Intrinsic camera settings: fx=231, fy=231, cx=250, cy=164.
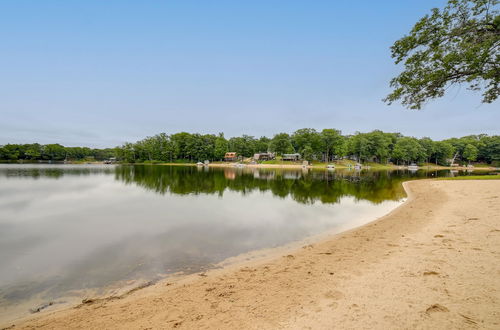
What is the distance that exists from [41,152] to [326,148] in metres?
135

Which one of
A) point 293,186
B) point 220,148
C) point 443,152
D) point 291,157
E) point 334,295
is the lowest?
point 293,186

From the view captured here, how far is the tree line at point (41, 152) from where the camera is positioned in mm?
104625

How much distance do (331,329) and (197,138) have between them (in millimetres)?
106684

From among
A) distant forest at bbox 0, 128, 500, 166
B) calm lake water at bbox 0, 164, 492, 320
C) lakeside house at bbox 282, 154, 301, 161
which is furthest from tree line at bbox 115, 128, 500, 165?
calm lake water at bbox 0, 164, 492, 320

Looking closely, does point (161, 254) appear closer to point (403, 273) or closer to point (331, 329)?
point (331, 329)

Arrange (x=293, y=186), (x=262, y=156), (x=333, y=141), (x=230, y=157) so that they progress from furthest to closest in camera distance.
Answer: (x=230, y=157) < (x=262, y=156) < (x=333, y=141) < (x=293, y=186)

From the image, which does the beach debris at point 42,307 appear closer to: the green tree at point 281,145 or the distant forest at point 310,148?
the distant forest at point 310,148

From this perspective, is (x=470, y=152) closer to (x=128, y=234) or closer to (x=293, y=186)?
(x=293, y=186)

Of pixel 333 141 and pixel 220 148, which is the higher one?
pixel 333 141

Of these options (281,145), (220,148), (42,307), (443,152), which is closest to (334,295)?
(42,307)

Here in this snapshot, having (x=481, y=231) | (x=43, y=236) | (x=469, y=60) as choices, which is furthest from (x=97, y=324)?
(x=469, y=60)

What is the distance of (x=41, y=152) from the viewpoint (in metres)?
114

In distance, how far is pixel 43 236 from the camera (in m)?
9.46

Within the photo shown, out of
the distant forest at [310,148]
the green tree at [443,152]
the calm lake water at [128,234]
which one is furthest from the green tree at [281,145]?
the calm lake water at [128,234]
